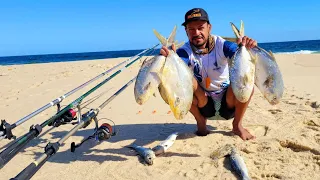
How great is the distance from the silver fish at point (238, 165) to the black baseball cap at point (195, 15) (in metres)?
1.51

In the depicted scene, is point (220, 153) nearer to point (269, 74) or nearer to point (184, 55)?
point (269, 74)

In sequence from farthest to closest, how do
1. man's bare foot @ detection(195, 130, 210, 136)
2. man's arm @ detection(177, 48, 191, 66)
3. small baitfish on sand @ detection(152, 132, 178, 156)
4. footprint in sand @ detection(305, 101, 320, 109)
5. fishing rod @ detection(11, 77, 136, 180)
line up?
footprint in sand @ detection(305, 101, 320, 109)
man's bare foot @ detection(195, 130, 210, 136)
man's arm @ detection(177, 48, 191, 66)
small baitfish on sand @ detection(152, 132, 178, 156)
fishing rod @ detection(11, 77, 136, 180)

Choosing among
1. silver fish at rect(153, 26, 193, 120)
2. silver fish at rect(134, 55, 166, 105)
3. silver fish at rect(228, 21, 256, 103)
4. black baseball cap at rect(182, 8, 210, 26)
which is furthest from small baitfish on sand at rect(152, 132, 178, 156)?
black baseball cap at rect(182, 8, 210, 26)

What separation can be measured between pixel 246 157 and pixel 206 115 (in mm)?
962

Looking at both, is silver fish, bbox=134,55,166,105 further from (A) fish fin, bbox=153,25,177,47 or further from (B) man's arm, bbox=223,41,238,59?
(B) man's arm, bbox=223,41,238,59

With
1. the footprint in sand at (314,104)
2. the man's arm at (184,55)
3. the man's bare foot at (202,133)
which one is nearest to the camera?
the man's arm at (184,55)

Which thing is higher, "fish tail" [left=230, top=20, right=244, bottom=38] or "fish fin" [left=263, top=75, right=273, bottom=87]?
"fish tail" [left=230, top=20, right=244, bottom=38]

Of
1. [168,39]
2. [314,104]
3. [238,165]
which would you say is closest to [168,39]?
[168,39]

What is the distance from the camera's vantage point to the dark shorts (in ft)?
13.5

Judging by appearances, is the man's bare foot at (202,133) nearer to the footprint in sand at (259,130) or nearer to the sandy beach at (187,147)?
the sandy beach at (187,147)

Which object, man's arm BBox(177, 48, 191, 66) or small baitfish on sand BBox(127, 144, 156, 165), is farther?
man's arm BBox(177, 48, 191, 66)

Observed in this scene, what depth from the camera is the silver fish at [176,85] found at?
3.25 metres

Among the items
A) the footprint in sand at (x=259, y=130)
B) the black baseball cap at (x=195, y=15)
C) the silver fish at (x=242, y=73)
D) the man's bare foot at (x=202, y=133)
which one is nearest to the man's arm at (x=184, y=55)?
the black baseball cap at (x=195, y=15)

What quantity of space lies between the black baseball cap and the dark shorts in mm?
969
